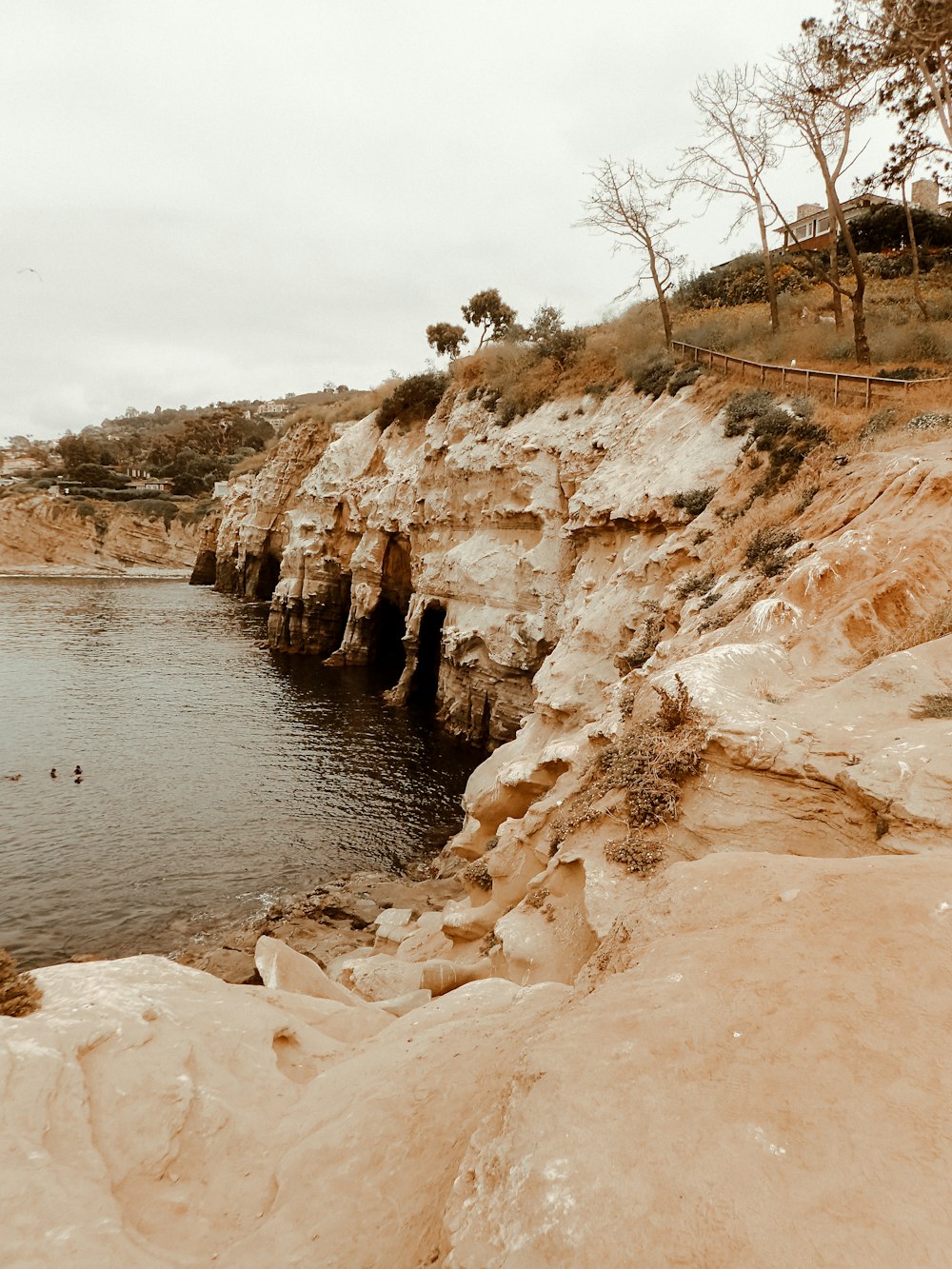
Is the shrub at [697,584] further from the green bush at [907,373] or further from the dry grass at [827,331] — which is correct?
the dry grass at [827,331]

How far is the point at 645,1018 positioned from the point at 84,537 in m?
95.9

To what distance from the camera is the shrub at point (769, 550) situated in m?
12.4

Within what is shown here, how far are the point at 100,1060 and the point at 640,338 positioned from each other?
2904 cm

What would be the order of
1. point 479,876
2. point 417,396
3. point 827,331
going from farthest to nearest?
point 417,396 < point 827,331 < point 479,876

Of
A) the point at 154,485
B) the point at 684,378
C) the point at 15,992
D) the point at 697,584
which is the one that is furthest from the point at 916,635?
the point at 154,485

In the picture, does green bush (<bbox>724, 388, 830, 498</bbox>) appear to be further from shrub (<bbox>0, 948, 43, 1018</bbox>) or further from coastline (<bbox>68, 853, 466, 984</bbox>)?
shrub (<bbox>0, 948, 43, 1018</bbox>)

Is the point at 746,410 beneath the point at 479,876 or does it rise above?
above

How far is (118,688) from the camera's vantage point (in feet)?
113

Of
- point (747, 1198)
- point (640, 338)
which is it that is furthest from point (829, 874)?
point (640, 338)

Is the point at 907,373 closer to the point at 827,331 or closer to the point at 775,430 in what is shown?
the point at 775,430

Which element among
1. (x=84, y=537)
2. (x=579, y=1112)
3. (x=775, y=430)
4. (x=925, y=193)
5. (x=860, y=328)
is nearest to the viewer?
(x=579, y=1112)

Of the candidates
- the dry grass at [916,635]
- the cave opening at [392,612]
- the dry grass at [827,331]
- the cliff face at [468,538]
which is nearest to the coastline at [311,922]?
the cliff face at [468,538]

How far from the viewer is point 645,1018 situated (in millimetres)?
4176

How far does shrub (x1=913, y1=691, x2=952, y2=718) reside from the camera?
7238 millimetres
